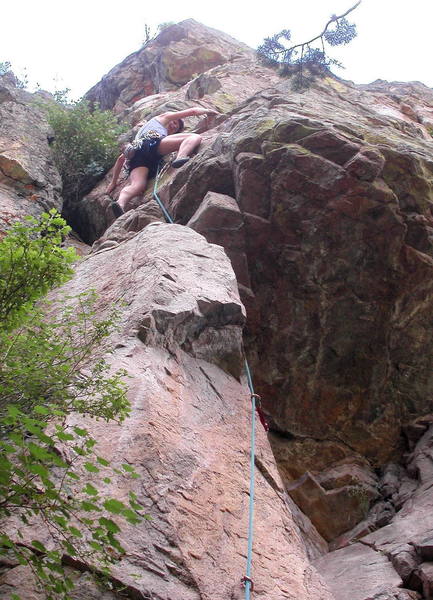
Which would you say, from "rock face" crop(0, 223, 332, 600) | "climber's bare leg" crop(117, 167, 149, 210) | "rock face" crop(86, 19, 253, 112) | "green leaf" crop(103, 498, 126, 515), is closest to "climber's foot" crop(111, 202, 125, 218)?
"climber's bare leg" crop(117, 167, 149, 210)

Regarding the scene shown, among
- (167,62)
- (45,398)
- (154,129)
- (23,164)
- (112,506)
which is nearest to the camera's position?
(112,506)

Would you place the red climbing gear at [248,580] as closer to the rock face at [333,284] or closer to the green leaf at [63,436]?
the green leaf at [63,436]

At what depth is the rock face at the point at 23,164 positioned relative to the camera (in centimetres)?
1045

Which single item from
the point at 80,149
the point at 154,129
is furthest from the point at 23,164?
the point at 154,129

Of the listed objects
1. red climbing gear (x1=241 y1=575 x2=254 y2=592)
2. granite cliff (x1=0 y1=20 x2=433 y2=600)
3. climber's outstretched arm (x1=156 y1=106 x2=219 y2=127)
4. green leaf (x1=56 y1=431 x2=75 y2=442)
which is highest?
climber's outstretched arm (x1=156 y1=106 x2=219 y2=127)

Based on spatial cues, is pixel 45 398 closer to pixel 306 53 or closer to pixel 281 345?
→ pixel 281 345

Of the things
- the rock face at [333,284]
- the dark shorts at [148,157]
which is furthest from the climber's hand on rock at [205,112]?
the rock face at [333,284]

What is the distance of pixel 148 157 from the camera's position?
38.0ft

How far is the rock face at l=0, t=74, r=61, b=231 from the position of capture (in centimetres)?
1045

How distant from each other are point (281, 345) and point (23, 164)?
241 inches

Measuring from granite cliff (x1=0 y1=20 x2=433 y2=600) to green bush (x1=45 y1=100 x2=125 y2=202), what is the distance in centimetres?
124

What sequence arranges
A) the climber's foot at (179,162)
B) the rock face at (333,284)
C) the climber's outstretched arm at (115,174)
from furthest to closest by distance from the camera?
the climber's outstretched arm at (115,174) < the climber's foot at (179,162) < the rock face at (333,284)

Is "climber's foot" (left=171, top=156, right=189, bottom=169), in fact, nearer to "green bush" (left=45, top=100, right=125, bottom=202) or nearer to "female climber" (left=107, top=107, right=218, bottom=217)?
"female climber" (left=107, top=107, right=218, bottom=217)

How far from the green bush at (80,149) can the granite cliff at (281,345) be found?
1.24 metres
